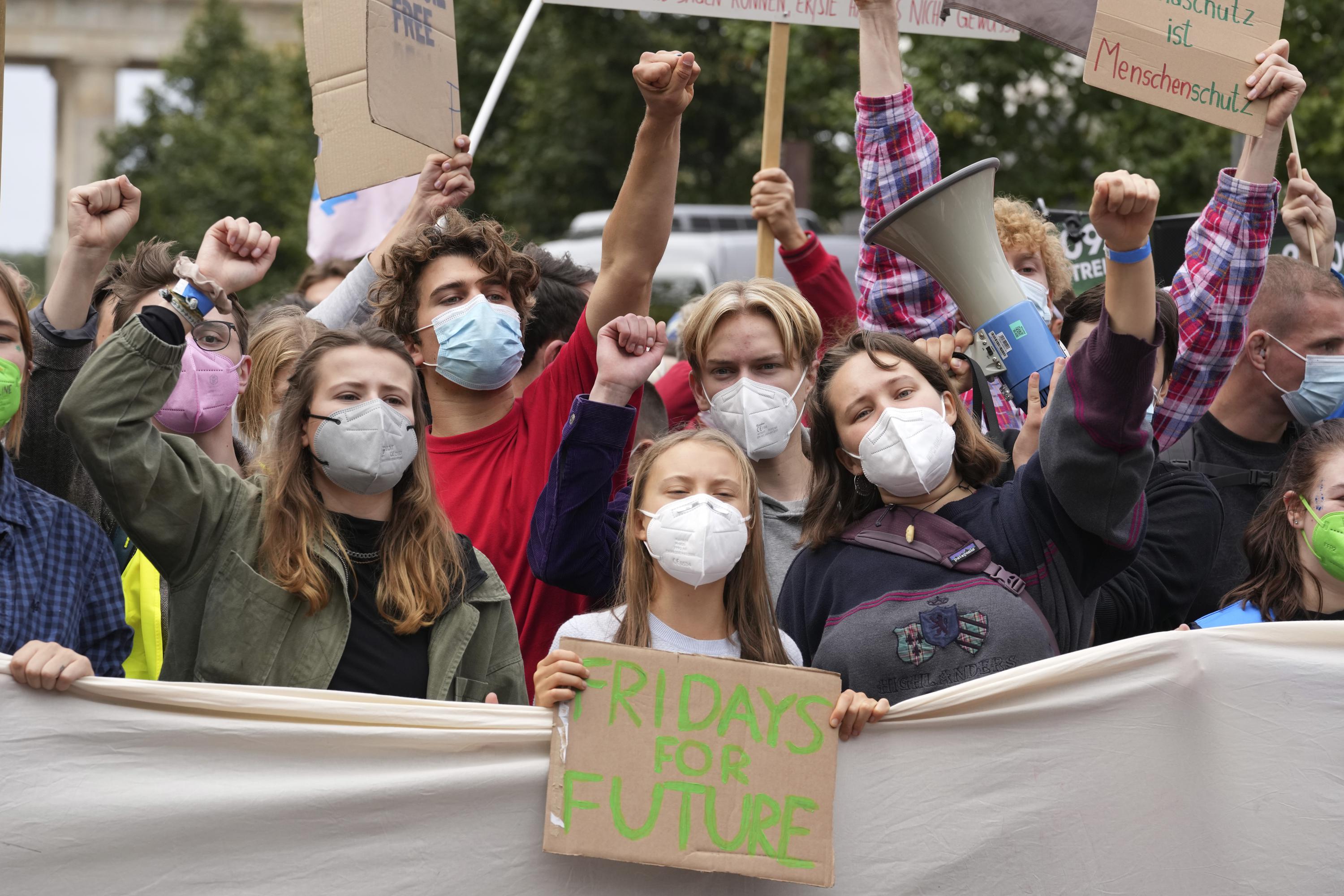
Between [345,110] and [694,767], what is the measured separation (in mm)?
2105

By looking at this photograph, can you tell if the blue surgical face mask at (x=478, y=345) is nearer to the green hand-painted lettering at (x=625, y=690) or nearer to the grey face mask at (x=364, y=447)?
the grey face mask at (x=364, y=447)

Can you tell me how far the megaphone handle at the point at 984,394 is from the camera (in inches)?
153

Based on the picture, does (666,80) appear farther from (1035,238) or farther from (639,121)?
(639,121)

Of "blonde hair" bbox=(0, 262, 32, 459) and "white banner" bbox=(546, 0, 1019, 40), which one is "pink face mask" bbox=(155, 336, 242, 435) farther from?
"white banner" bbox=(546, 0, 1019, 40)

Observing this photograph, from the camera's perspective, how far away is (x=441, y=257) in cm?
403

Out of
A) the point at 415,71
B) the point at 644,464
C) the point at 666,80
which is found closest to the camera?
the point at 644,464

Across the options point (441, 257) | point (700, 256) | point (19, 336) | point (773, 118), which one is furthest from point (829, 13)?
point (700, 256)

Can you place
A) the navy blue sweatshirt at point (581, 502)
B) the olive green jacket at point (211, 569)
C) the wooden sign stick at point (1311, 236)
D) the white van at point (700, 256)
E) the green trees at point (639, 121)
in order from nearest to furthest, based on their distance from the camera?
the olive green jacket at point (211, 569) < the navy blue sweatshirt at point (581, 502) < the wooden sign stick at point (1311, 236) < the green trees at point (639, 121) < the white van at point (700, 256)

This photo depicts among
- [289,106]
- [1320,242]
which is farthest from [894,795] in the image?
[289,106]

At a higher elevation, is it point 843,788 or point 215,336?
point 215,336

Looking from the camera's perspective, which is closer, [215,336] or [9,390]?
[9,390]

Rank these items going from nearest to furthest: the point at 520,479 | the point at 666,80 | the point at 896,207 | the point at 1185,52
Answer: the point at 666,80 < the point at 520,479 < the point at 1185,52 < the point at 896,207

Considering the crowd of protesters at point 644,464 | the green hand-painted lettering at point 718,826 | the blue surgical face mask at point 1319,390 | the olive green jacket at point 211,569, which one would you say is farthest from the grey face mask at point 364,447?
the blue surgical face mask at point 1319,390

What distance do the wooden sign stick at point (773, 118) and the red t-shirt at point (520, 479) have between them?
3.42ft
